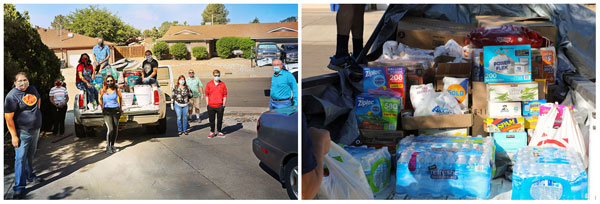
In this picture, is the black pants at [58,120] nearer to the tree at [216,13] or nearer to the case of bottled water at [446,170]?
the tree at [216,13]

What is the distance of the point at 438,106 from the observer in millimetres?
3646

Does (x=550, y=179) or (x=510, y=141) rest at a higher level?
(x=510, y=141)

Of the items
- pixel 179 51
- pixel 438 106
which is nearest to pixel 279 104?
pixel 179 51

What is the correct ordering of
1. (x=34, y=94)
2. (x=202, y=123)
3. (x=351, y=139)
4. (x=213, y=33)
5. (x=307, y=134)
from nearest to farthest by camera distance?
(x=307, y=134) < (x=34, y=94) < (x=213, y=33) < (x=202, y=123) < (x=351, y=139)

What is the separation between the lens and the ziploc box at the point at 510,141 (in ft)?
11.7

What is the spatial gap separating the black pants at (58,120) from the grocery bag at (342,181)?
1128 millimetres

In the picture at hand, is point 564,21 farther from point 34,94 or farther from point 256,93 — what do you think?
point 34,94

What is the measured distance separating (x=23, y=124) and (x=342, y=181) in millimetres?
1298

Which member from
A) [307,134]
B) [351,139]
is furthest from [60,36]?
[351,139]

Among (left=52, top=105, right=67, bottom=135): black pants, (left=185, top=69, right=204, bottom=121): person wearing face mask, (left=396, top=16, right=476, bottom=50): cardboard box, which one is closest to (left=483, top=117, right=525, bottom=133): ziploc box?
(left=396, top=16, right=476, bottom=50): cardboard box

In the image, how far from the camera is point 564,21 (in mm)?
4664

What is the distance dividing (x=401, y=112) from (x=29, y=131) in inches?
90.1

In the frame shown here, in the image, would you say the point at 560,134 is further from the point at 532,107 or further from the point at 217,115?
the point at 217,115
